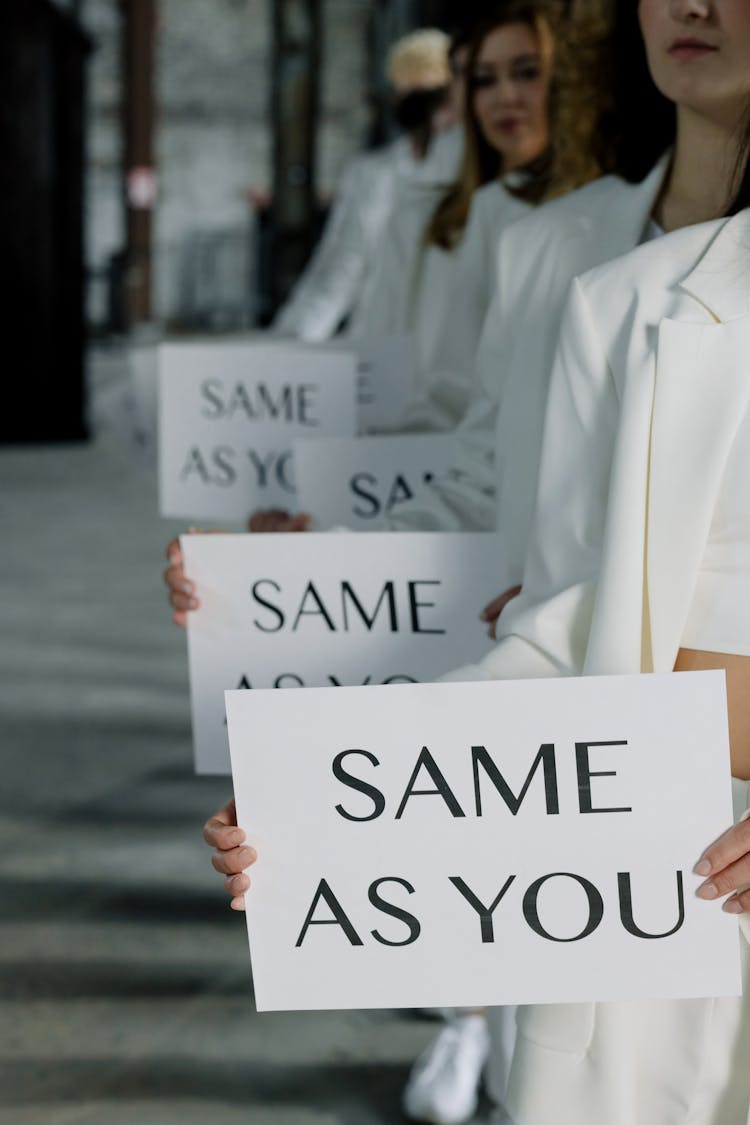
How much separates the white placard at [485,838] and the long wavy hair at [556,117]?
2.92 feet

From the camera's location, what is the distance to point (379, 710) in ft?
3.21

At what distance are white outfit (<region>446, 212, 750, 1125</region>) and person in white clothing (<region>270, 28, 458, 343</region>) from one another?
101 inches

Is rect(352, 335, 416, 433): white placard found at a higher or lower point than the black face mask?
lower

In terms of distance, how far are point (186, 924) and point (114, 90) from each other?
17774 millimetres

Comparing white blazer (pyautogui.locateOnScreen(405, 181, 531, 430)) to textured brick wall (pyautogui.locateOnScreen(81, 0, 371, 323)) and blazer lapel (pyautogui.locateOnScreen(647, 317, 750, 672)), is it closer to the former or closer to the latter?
blazer lapel (pyautogui.locateOnScreen(647, 317, 750, 672))

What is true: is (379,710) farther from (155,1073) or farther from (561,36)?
(155,1073)

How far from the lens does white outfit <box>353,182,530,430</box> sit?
218 cm

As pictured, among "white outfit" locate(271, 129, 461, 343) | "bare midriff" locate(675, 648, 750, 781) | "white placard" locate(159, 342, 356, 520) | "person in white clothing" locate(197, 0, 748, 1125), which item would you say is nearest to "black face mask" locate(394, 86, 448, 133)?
"white outfit" locate(271, 129, 461, 343)

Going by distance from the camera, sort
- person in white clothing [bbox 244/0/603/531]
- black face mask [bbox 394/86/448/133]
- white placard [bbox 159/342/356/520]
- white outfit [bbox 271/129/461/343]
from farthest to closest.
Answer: black face mask [bbox 394/86/448/133] → white outfit [bbox 271/129/461/343] → white placard [bbox 159/342/356/520] → person in white clothing [bbox 244/0/603/531]

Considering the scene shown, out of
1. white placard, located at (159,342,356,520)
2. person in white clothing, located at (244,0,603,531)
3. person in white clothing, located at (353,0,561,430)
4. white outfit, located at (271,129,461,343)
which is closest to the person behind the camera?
person in white clothing, located at (244,0,603,531)

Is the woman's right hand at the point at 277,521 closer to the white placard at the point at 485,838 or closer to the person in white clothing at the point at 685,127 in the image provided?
the person in white clothing at the point at 685,127

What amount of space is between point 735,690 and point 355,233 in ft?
10.5

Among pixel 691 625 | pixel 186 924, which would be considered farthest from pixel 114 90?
pixel 691 625

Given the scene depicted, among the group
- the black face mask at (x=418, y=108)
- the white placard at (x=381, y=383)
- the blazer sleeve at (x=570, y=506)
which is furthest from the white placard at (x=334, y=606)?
the black face mask at (x=418, y=108)
